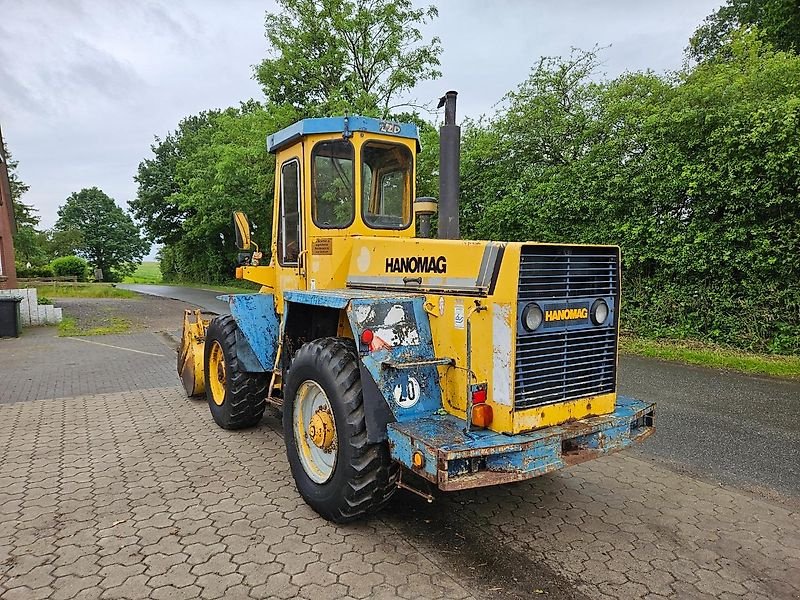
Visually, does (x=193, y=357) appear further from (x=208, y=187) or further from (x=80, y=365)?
(x=208, y=187)

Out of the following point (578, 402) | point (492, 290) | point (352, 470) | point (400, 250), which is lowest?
point (352, 470)

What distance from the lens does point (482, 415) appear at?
10.6 ft

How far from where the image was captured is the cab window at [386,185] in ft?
15.2

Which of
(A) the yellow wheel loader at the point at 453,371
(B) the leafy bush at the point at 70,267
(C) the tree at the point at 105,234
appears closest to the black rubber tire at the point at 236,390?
(A) the yellow wheel loader at the point at 453,371

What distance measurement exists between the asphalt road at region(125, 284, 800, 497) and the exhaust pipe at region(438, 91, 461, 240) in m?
2.63

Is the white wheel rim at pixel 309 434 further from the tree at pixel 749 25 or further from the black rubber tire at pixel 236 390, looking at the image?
the tree at pixel 749 25

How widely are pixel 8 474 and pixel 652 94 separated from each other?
10735 millimetres

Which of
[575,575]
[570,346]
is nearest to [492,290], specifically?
[570,346]

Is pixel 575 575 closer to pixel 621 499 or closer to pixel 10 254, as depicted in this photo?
pixel 621 499

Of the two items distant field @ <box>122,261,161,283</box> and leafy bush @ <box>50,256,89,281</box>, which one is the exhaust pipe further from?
distant field @ <box>122,261,161,283</box>

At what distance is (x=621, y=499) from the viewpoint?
13.3ft

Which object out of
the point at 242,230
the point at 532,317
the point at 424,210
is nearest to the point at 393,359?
the point at 532,317

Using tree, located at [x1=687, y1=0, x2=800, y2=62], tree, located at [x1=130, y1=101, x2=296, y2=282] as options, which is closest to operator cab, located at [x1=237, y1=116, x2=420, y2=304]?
tree, located at [x1=687, y1=0, x2=800, y2=62]

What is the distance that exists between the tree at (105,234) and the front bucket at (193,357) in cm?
5164
